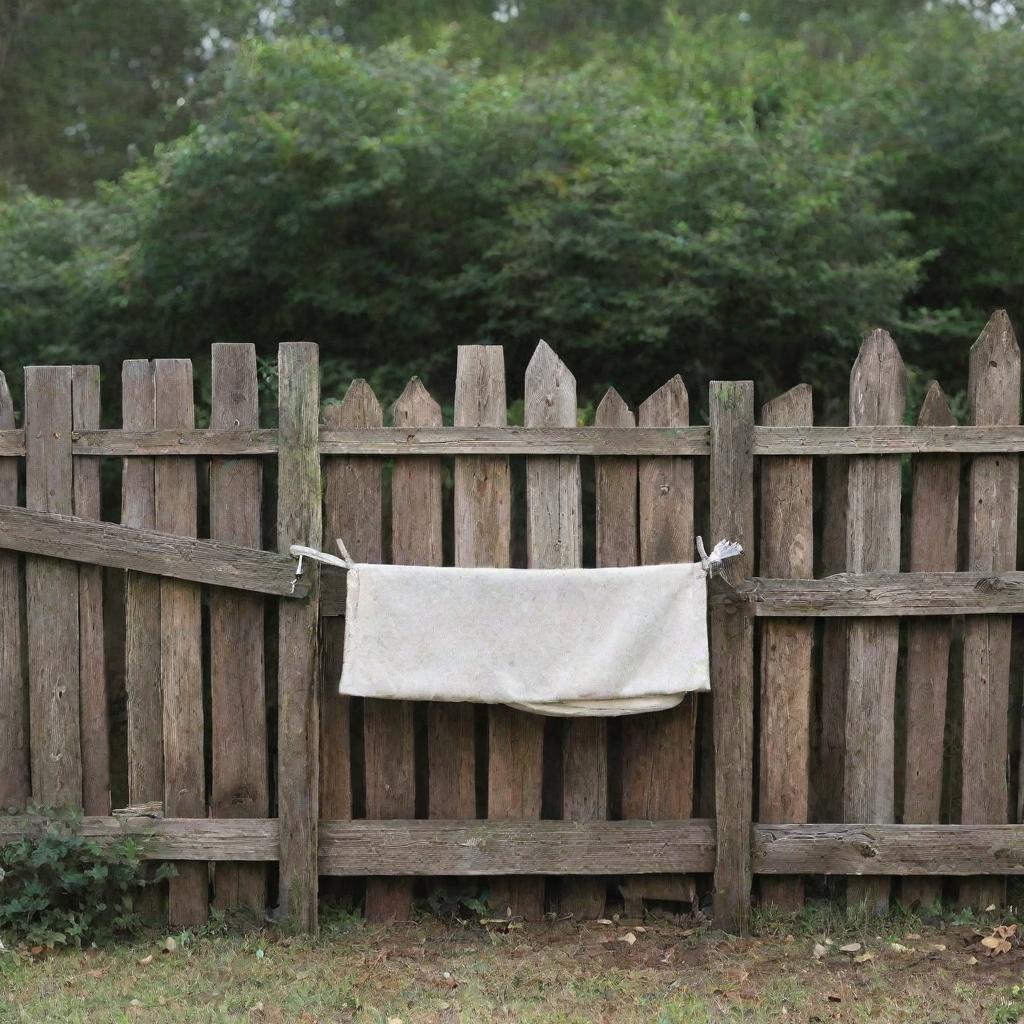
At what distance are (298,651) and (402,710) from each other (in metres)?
0.45

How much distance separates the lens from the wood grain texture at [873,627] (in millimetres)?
4445

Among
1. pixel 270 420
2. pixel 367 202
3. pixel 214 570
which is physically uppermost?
pixel 367 202

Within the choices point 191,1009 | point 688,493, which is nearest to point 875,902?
point 688,493

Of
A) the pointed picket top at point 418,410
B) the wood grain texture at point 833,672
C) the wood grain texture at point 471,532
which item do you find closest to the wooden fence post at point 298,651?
the pointed picket top at point 418,410

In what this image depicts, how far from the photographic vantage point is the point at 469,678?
4.28m

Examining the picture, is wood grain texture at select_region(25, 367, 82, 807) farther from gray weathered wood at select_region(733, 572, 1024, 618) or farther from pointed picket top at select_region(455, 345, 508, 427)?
gray weathered wood at select_region(733, 572, 1024, 618)

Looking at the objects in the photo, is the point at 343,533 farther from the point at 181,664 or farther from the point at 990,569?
the point at 990,569

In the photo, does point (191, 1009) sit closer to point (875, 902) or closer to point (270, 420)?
point (875, 902)

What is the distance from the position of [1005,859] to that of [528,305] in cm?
421

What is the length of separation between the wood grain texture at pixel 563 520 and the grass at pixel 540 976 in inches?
18.0

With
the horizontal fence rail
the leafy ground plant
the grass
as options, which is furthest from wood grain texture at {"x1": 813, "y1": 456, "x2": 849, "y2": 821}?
the leafy ground plant

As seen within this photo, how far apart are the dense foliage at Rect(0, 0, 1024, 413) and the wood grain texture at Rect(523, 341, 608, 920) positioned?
2.71m

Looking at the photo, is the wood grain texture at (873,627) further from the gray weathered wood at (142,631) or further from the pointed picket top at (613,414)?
the gray weathered wood at (142,631)

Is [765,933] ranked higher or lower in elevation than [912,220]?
lower
